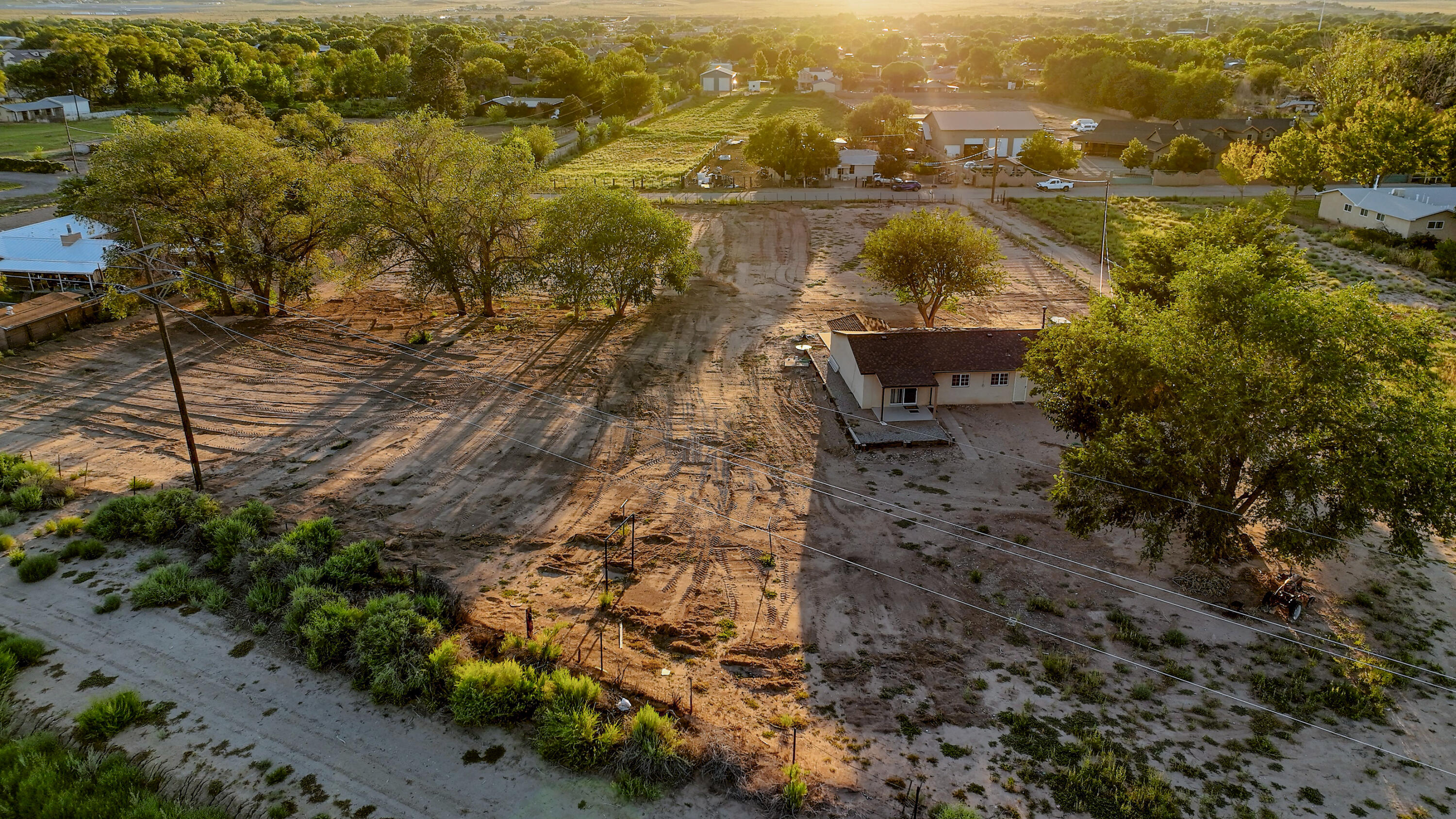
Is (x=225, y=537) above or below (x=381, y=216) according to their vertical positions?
below

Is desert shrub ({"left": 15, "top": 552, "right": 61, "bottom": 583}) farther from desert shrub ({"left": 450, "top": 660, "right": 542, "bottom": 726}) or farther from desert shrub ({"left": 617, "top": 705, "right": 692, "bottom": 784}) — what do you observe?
desert shrub ({"left": 617, "top": 705, "right": 692, "bottom": 784})

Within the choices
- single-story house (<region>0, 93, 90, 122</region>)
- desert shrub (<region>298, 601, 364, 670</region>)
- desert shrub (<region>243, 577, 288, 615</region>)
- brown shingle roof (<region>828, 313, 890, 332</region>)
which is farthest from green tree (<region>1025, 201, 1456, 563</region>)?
single-story house (<region>0, 93, 90, 122</region>)

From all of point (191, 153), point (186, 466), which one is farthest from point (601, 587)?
point (191, 153)

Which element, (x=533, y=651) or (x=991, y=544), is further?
(x=991, y=544)

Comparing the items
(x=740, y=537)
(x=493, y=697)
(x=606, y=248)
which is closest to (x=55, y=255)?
(x=606, y=248)

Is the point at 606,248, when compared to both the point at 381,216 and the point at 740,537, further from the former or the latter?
the point at 740,537

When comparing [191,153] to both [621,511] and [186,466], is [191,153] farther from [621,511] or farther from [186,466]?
[621,511]

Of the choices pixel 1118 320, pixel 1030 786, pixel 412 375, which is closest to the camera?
pixel 1030 786
